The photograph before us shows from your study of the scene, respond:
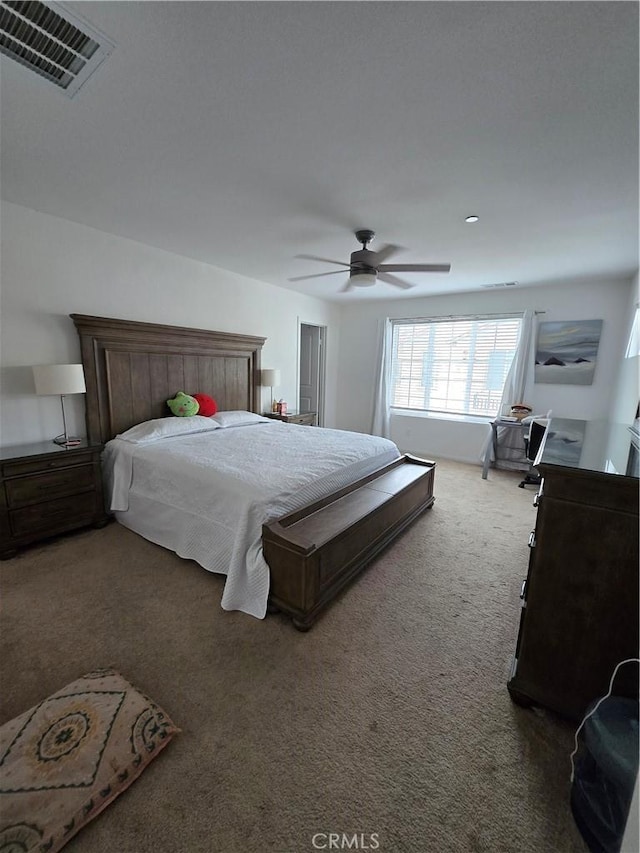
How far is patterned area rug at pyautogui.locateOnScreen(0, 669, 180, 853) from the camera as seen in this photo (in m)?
1.04

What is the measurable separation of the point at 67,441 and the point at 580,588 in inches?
134

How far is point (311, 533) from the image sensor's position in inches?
80.2

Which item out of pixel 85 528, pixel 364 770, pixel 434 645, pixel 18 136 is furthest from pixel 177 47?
pixel 85 528

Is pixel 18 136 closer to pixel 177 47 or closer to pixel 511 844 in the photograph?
pixel 177 47

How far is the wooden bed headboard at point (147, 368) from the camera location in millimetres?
3070

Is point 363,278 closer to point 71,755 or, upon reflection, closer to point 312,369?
point 71,755

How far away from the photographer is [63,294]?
9.46 ft

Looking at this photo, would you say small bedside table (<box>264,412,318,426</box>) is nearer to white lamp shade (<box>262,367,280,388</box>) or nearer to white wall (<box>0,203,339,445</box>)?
white lamp shade (<box>262,367,280,388</box>)

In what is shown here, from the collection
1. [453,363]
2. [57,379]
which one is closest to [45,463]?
[57,379]

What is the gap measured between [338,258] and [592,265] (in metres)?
2.63

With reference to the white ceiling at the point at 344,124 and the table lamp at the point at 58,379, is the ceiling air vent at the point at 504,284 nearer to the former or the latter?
the white ceiling at the point at 344,124

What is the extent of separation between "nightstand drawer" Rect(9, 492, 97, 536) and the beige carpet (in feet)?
0.70

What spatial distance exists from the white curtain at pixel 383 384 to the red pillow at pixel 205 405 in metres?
2.96

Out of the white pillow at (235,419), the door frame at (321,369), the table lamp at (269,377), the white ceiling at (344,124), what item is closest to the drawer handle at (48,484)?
the white pillow at (235,419)
